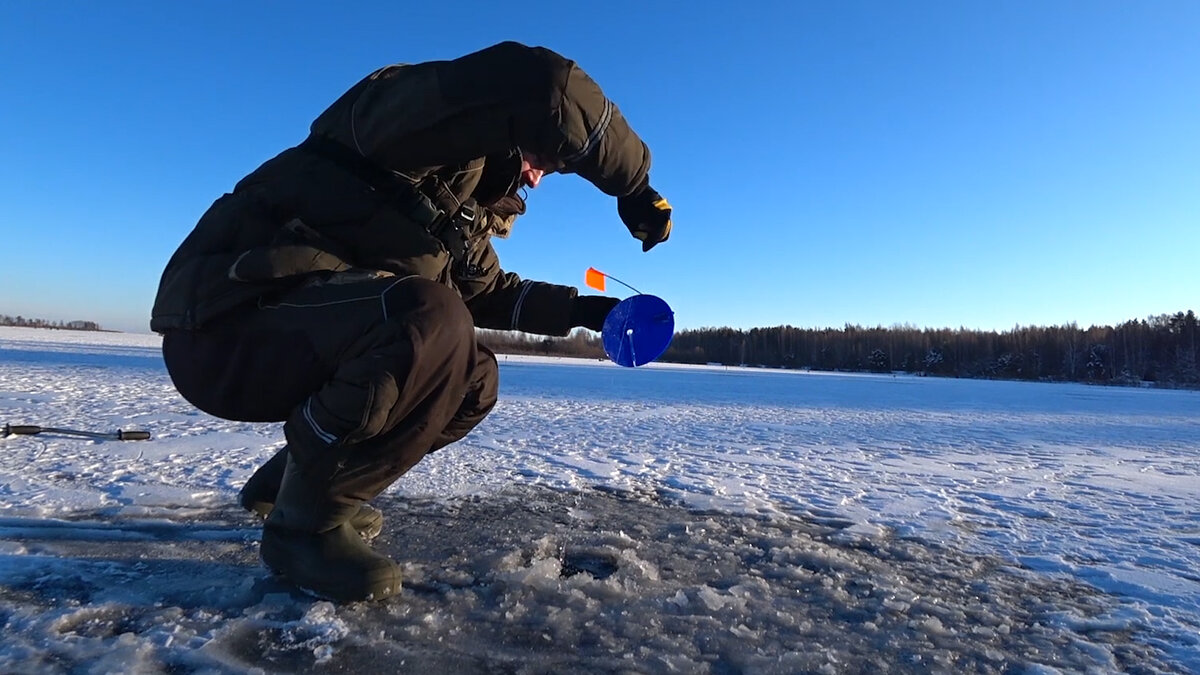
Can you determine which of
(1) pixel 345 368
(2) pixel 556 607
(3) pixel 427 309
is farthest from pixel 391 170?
(2) pixel 556 607

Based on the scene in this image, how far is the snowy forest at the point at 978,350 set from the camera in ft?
176

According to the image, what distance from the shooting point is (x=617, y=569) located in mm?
1655

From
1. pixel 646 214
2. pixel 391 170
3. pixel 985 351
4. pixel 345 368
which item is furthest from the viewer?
pixel 985 351

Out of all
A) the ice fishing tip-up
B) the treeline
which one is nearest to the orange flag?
the ice fishing tip-up

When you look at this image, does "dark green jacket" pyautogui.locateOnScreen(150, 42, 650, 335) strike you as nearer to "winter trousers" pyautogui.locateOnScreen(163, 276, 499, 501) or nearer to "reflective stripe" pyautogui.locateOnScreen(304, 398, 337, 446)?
"winter trousers" pyautogui.locateOnScreen(163, 276, 499, 501)

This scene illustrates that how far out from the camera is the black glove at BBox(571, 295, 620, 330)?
6.70 ft

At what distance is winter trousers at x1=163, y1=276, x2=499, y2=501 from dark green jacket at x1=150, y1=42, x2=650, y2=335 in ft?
0.24

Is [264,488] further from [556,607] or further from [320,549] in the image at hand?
[556,607]

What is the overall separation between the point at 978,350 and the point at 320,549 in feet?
244

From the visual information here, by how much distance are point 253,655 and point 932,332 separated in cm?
8573

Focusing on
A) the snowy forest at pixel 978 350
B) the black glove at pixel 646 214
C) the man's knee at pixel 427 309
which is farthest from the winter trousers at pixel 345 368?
the snowy forest at pixel 978 350

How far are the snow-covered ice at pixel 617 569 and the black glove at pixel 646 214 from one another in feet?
2.66

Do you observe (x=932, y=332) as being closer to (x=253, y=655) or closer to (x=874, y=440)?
(x=874, y=440)

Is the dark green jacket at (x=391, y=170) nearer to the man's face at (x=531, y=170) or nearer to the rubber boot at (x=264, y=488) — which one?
the man's face at (x=531, y=170)
